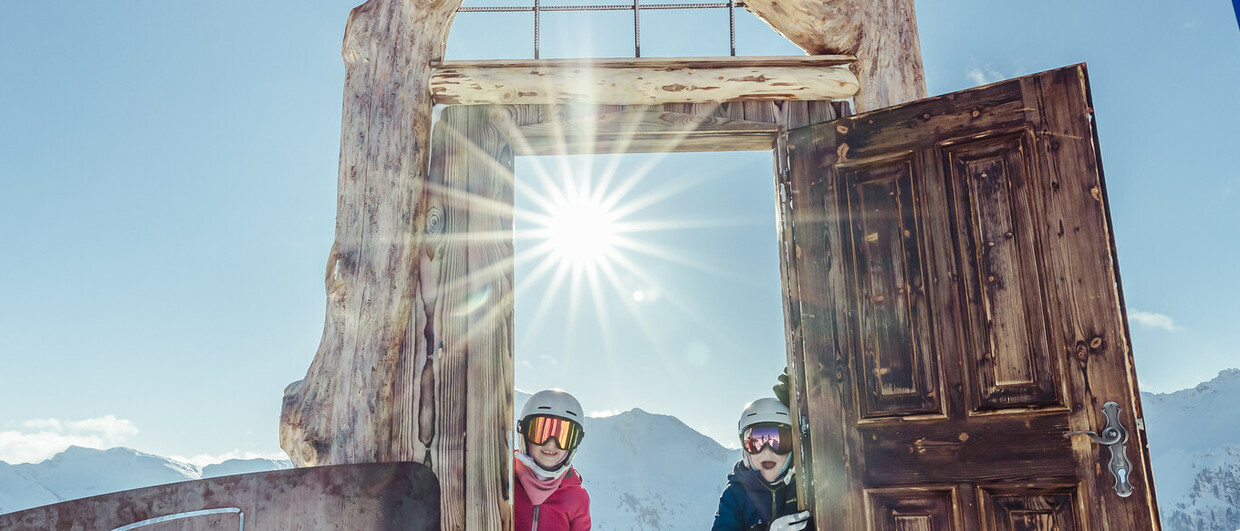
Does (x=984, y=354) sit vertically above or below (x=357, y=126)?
below

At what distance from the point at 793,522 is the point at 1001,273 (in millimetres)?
1378

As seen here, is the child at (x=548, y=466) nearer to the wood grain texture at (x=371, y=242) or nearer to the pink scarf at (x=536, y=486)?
the pink scarf at (x=536, y=486)

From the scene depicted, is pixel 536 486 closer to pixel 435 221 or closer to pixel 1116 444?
pixel 435 221

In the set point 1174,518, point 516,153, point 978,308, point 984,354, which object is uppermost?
point 516,153

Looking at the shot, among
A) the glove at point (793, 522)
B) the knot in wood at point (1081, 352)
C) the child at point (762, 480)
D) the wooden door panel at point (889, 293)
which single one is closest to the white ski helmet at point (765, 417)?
the child at point (762, 480)

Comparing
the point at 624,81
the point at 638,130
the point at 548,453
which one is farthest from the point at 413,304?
the point at 624,81

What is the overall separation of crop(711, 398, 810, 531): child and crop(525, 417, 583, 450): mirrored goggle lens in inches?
36.4

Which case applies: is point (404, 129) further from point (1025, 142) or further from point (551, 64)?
point (1025, 142)

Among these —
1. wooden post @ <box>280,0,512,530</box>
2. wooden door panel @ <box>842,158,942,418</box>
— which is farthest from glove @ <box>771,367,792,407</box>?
wooden post @ <box>280,0,512,530</box>

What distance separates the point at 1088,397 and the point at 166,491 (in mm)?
3033

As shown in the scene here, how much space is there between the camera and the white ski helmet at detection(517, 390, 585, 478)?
403cm

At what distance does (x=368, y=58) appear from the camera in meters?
3.67

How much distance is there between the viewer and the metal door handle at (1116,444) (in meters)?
2.52

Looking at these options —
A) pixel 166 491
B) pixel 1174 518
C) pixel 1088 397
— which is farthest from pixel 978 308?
pixel 1174 518
